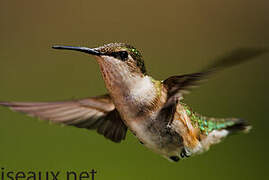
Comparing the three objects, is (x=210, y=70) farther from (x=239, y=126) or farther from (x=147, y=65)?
(x=147, y=65)

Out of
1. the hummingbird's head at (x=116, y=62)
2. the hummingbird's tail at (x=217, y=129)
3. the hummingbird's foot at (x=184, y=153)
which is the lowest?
the hummingbird's foot at (x=184, y=153)

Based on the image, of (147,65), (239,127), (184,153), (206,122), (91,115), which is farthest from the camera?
(147,65)

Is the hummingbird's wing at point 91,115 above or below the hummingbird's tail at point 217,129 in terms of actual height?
above

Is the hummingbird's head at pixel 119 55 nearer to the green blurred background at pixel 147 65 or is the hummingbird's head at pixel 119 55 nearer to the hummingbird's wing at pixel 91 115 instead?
the hummingbird's wing at pixel 91 115

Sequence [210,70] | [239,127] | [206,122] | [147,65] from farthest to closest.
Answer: [147,65] < [239,127] < [206,122] < [210,70]

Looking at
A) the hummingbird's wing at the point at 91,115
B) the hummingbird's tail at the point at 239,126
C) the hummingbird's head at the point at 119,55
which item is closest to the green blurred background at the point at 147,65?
the hummingbird's tail at the point at 239,126

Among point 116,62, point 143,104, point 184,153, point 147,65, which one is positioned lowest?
point 184,153

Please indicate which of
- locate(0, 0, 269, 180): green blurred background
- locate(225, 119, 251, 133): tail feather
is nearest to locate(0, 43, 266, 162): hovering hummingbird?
locate(225, 119, 251, 133): tail feather

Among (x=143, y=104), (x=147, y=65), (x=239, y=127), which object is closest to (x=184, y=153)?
(x=143, y=104)

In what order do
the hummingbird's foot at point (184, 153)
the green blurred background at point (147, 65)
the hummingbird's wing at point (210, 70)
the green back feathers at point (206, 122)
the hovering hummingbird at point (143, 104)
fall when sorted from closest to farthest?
the hummingbird's wing at point (210, 70), the hovering hummingbird at point (143, 104), the hummingbird's foot at point (184, 153), the green back feathers at point (206, 122), the green blurred background at point (147, 65)
